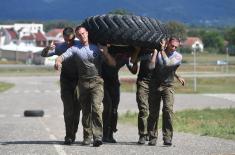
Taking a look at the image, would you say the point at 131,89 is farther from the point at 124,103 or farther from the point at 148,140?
the point at 148,140

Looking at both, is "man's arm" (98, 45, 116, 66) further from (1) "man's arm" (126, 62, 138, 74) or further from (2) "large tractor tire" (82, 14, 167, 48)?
(1) "man's arm" (126, 62, 138, 74)

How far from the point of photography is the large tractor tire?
13.5 metres

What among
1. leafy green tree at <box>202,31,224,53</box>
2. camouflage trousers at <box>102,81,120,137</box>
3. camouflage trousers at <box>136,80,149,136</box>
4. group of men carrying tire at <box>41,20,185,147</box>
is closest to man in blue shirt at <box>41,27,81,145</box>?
group of men carrying tire at <box>41,20,185,147</box>

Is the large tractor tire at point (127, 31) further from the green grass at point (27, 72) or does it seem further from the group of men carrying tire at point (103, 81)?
the green grass at point (27, 72)

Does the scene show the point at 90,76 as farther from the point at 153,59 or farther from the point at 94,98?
the point at 153,59

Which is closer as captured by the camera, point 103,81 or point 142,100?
point 103,81

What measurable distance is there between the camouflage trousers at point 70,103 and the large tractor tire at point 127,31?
2.92 feet

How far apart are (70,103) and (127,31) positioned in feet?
5.47

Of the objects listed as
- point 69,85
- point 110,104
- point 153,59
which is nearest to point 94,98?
point 69,85

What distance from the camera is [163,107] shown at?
13.9 m

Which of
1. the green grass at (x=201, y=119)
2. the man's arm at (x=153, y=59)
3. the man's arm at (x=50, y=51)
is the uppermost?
the man's arm at (x=50, y=51)

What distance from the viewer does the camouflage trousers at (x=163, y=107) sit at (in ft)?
45.4

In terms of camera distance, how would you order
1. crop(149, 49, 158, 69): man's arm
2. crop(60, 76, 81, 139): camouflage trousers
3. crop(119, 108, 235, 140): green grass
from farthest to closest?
crop(119, 108, 235, 140): green grass → crop(60, 76, 81, 139): camouflage trousers → crop(149, 49, 158, 69): man's arm

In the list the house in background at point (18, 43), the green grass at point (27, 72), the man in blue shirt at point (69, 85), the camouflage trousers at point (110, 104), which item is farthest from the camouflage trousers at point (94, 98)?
the house in background at point (18, 43)
